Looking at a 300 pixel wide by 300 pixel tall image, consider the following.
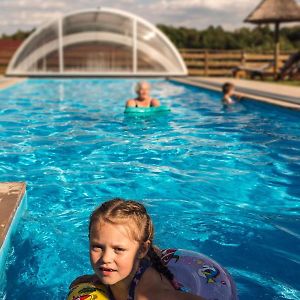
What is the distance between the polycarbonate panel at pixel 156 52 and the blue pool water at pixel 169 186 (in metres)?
13.0

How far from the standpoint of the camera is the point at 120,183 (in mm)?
5008

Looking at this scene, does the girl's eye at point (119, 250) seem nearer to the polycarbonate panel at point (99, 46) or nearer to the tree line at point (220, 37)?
the polycarbonate panel at point (99, 46)

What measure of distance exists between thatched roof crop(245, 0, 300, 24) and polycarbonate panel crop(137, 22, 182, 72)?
4594mm

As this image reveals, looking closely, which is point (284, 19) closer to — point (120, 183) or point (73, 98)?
point (73, 98)

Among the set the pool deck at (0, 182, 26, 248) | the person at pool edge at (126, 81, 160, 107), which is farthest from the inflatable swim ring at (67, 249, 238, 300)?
the person at pool edge at (126, 81, 160, 107)

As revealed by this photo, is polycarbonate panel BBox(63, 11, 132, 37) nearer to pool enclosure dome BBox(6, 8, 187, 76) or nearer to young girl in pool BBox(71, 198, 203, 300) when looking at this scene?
pool enclosure dome BBox(6, 8, 187, 76)

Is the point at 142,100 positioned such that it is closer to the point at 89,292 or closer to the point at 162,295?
the point at 89,292

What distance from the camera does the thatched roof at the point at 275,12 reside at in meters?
19.6

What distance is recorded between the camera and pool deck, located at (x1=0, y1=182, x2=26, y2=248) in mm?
2924

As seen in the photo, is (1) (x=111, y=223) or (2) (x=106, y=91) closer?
(1) (x=111, y=223)

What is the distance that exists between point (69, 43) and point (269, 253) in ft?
69.5

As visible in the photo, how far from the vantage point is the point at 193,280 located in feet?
7.38

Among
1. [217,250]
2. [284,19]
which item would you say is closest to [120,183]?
[217,250]

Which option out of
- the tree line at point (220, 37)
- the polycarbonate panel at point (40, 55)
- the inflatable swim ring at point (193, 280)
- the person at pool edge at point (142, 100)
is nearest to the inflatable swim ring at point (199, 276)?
the inflatable swim ring at point (193, 280)
